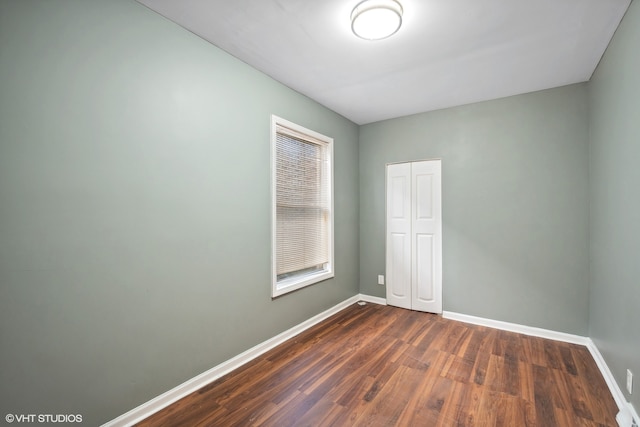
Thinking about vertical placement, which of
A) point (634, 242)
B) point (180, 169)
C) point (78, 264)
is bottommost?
point (78, 264)

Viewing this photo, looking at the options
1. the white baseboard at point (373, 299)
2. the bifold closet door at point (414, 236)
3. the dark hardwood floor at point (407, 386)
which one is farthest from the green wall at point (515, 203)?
the white baseboard at point (373, 299)

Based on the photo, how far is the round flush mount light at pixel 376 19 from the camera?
1.73m

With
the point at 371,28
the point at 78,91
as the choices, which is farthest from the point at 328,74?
the point at 78,91

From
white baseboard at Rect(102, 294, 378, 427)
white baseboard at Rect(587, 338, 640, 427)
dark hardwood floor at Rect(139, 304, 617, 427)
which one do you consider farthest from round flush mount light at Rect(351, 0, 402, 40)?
white baseboard at Rect(587, 338, 640, 427)

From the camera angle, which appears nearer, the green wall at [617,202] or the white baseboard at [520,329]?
the green wall at [617,202]

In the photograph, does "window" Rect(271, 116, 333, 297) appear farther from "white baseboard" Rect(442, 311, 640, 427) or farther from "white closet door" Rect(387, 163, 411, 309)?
"white baseboard" Rect(442, 311, 640, 427)

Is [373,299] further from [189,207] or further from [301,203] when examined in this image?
[189,207]

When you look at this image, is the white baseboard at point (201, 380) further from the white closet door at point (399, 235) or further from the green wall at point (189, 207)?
the white closet door at point (399, 235)

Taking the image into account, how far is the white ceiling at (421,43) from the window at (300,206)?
603mm

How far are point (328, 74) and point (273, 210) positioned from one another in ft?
4.76

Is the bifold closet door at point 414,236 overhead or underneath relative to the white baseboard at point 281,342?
overhead

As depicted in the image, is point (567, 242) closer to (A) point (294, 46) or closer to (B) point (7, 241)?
(A) point (294, 46)

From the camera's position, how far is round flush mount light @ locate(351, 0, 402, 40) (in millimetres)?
1727

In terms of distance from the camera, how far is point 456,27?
196 centimetres
